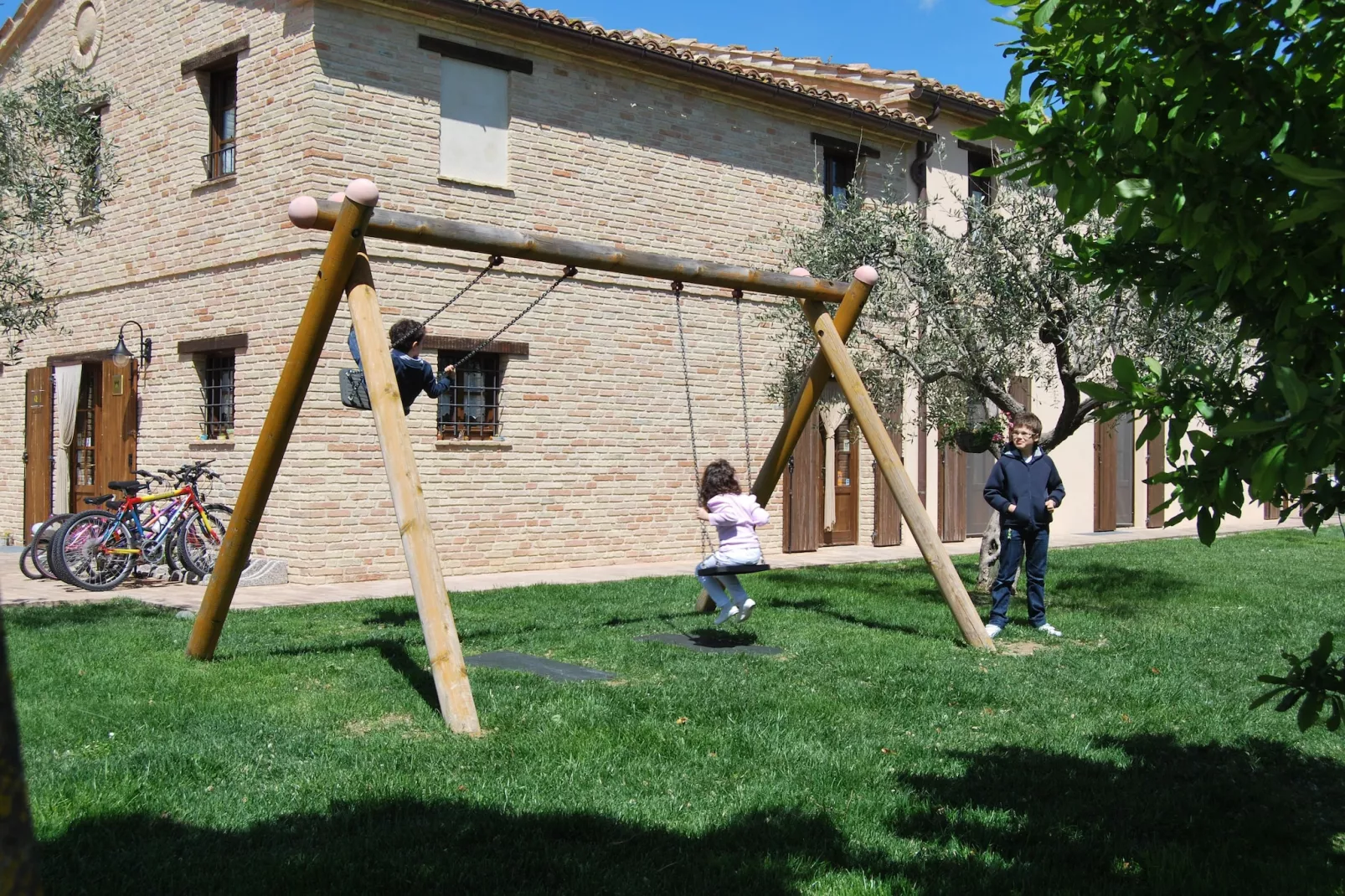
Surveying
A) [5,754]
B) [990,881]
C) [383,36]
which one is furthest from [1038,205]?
[5,754]

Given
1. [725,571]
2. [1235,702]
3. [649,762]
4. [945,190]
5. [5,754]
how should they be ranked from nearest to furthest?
1. [5,754]
2. [649,762]
3. [1235,702]
4. [725,571]
5. [945,190]

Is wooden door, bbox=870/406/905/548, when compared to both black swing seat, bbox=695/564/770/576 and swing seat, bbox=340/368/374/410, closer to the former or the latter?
black swing seat, bbox=695/564/770/576

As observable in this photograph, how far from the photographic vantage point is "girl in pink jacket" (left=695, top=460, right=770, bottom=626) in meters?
8.03

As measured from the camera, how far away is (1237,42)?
2.41m

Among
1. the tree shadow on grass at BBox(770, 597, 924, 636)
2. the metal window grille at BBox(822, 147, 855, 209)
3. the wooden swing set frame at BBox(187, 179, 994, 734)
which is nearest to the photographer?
the wooden swing set frame at BBox(187, 179, 994, 734)

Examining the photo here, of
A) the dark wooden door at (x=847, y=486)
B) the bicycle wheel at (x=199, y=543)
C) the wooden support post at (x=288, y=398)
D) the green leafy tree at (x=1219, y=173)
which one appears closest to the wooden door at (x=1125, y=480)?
the dark wooden door at (x=847, y=486)

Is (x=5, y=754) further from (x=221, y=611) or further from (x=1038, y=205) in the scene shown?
(x=1038, y=205)

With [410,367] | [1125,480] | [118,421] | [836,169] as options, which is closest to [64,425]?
[118,421]

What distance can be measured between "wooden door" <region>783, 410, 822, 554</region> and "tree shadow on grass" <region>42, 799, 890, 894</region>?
12.5 metres

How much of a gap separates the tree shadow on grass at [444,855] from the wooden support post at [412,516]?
4.18ft

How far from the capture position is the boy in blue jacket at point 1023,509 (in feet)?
28.6

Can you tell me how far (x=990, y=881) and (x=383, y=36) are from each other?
37.6 feet

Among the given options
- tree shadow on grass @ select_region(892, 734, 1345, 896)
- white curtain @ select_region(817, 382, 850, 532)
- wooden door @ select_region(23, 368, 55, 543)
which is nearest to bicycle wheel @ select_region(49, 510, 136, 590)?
wooden door @ select_region(23, 368, 55, 543)

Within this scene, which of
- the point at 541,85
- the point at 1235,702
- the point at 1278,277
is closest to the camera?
the point at 1278,277
